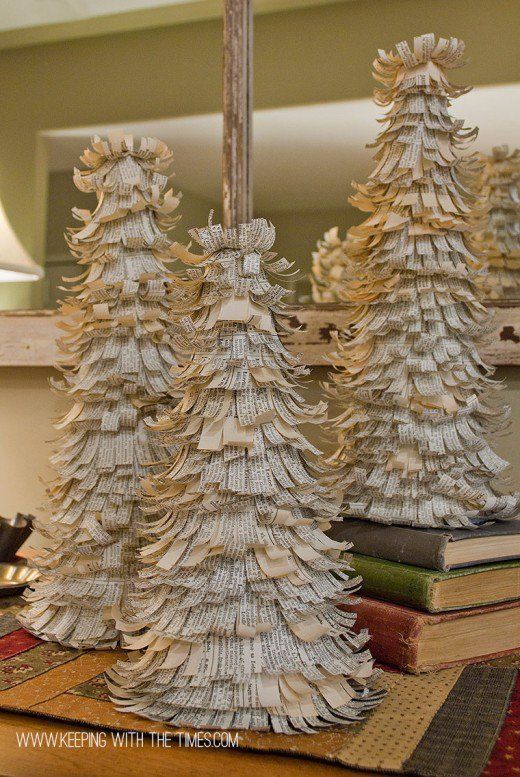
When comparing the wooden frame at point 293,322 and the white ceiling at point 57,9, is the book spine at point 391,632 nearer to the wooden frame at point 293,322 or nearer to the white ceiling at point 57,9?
the wooden frame at point 293,322

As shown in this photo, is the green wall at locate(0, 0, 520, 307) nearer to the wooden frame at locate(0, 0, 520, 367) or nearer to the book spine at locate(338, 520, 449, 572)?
the wooden frame at locate(0, 0, 520, 367)

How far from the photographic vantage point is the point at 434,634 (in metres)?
0.72

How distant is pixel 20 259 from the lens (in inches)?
41.8

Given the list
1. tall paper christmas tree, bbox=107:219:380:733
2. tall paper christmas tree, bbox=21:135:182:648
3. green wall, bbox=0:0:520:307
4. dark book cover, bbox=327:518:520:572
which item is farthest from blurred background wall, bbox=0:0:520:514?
tall paper christmas tree, bbox=107:219:380:733

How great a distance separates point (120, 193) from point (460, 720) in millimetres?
596

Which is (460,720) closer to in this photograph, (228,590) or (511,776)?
(511,776)

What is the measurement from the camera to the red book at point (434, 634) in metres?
0.71

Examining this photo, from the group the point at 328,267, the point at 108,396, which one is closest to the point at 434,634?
the point at 108,396

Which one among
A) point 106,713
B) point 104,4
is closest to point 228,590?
point 106,713

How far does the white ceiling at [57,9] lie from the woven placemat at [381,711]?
35.6 inches

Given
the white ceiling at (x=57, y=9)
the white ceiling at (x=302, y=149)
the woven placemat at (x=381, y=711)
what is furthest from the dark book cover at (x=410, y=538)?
the white ceiling at (x=57, y=9)

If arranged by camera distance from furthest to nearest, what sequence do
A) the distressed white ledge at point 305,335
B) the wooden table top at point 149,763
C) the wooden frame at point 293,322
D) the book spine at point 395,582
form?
the distressed white ledge at point 305,335
the wooden frame at point 293,322
the book spine at point 395,582
the wooden table top at point 149,763

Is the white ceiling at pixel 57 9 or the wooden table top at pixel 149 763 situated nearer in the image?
the wooden table top at pixel 149 763

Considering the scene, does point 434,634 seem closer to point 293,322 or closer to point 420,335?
point 420,335
